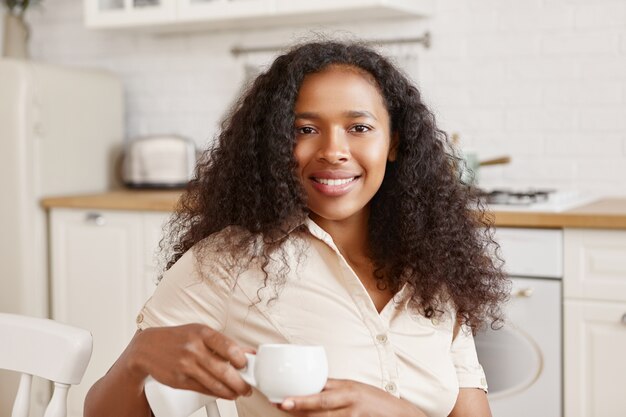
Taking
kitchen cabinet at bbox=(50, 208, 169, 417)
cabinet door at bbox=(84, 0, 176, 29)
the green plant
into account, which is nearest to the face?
kitchen cabinet at bbox=(50, 208, 169, 417)

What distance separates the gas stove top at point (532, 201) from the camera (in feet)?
8.47

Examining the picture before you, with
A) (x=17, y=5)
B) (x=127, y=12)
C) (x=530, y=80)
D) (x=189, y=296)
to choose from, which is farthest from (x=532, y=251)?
(x=17, y=5)

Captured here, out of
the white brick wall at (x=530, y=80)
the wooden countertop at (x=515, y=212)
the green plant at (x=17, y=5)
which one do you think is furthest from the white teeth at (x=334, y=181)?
the green plant at (x=17, y=5)

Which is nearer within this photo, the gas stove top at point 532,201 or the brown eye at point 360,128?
the brown eye at point 360,128

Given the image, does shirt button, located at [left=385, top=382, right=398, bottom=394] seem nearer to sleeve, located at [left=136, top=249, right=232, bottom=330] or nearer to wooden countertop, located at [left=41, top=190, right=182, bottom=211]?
sleeve, located at [left=136, top=249, right=232, bottom=330]

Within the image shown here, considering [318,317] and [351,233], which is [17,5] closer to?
[351,233]

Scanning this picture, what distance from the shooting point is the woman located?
1291 mm

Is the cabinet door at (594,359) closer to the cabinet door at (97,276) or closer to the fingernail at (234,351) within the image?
the cabinet door at (97,276)

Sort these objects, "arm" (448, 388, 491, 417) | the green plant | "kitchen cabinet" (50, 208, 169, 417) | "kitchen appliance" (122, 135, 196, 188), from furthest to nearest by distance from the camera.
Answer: the green plant → "kitchen appliance" (122, 135, 196, 188) → "kitchen cabinet" (50, 208, 169, 417) → "arm" (448, 388, 491, 417)

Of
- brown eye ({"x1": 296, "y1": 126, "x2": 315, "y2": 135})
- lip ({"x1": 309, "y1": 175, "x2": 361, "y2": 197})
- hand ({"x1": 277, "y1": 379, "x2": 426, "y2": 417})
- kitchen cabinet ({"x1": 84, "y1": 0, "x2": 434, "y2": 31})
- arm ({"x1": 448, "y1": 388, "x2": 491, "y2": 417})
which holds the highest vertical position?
kitchen cabinet ({"x1": 84, "y1": 0, "x2": 434, "y2": 31})

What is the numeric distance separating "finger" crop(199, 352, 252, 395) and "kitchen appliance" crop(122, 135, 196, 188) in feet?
8.17

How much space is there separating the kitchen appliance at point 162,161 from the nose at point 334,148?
2208 mm

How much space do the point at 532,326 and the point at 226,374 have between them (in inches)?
66.4

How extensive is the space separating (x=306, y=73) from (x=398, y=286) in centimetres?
→ 35
